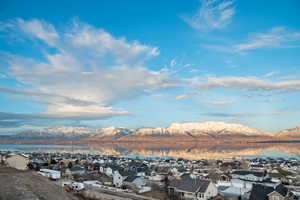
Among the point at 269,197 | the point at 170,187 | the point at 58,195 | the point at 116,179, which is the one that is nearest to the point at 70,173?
the point at 116,179

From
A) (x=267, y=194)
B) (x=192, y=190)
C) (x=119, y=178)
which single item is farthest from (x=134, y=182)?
(x=267, y=194)

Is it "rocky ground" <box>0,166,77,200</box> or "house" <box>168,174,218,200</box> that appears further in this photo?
"house" <box>168,174,218,200</box>

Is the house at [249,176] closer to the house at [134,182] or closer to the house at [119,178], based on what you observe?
the house at [134,182]

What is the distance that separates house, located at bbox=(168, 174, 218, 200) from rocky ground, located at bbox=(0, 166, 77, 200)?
68.7 ft

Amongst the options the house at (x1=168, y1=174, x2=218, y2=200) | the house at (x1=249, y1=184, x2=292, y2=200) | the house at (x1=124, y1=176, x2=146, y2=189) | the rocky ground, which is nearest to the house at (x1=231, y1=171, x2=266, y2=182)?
the house at (x1=168, y1=174, x2=218, y2=200)

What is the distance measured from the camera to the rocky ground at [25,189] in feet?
24.1

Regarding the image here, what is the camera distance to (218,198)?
27672 mm

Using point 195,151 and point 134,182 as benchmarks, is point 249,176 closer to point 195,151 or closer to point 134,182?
point 134,182

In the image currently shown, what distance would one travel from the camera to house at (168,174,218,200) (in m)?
27.9

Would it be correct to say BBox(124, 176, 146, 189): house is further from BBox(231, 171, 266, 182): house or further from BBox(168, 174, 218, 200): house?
BBox(231, 171, 266, 182): house

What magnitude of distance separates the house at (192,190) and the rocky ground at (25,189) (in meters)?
20.9

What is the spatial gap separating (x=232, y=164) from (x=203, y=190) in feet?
136

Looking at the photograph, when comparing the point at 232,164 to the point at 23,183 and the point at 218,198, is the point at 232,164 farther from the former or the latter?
the point at 23,183

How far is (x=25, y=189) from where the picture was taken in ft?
25.7
